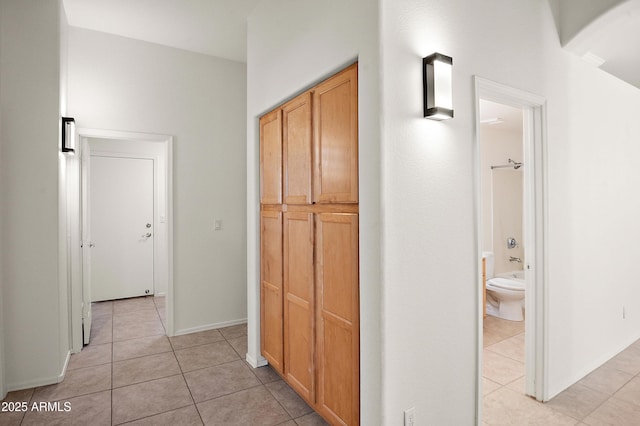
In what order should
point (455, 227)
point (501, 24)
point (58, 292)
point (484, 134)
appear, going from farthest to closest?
point (484, 134) < point (58, 292) < point (501, 24) < point (455, 227)

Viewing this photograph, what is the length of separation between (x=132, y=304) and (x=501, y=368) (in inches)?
181

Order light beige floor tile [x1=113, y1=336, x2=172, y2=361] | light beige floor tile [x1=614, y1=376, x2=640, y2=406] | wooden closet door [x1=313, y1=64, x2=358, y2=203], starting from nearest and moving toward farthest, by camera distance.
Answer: wooden closet door [x1=313, y1=64, x2=358, y2=203] → light beige floor tile [x1=614, y1=376, x2=640, y2=406] → light beige floor tile [x1=113, y1=336, x2=172, y2=361]

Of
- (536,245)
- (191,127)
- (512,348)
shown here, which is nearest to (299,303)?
(536,245)

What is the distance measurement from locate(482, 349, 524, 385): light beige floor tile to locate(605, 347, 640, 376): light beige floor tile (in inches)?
30.3

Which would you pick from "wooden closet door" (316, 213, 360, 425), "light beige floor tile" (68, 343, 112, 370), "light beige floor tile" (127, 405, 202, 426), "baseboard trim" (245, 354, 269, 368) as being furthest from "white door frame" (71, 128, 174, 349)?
"wooden closet door" (316, 213, 360, 425)

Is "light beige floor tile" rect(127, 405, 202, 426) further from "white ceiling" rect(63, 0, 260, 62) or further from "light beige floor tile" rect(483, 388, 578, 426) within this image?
"white ceiling" rect(63, 0, 260, 62)

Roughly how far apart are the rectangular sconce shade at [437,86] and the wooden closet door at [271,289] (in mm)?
1321

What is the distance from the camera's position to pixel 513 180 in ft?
16.9

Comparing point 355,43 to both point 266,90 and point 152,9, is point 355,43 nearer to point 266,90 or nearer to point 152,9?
point 266,90

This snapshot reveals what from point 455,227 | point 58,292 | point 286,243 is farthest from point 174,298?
point 455,227

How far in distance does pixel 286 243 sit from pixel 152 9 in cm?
236

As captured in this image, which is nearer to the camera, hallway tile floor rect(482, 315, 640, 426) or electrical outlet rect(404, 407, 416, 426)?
electrical outlet rect(404, 407, 416, 426)

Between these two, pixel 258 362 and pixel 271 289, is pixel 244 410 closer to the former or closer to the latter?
pixel 258 362

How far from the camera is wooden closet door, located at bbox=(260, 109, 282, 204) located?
8.36 feet
